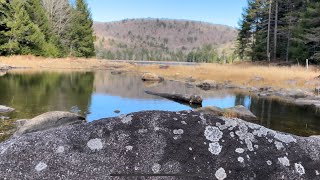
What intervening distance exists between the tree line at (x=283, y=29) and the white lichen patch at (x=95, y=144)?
39.2m

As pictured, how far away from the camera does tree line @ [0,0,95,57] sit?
178ft

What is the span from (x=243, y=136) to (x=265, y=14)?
203ft

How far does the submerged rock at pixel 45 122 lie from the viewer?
972cm

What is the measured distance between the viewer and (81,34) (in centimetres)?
7788

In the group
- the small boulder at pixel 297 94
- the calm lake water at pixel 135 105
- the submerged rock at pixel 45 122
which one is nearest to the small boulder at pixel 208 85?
the calm lake water at pixel 135 105

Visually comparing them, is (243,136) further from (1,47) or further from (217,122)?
(1,47)

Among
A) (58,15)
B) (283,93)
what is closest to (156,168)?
(283,93)

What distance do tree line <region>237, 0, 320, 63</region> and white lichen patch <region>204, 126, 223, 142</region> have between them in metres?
38.7

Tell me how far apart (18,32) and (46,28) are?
11.6 metres

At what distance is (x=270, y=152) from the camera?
289cm

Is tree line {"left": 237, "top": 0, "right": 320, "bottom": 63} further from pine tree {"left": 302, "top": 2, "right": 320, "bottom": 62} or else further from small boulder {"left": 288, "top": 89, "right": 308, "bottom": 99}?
small boulder {"left": 288, "top": 89, "right": 308, "bottom": 99}

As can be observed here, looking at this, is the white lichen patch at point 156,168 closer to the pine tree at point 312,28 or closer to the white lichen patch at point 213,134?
the white lichen patch at point 213,134

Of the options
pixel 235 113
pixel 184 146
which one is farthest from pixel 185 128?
pixel 235 113

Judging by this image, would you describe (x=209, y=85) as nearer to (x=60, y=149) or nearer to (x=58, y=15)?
(x=60, y=149)
